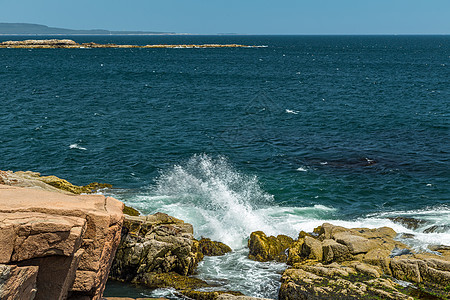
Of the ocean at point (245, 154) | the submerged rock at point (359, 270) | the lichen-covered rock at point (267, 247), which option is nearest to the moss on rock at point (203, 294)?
the ocean at point (245, 154)

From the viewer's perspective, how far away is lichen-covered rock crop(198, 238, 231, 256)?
25469 millimetres

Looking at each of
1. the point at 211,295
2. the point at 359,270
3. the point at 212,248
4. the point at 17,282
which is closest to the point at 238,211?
the point at 212,248

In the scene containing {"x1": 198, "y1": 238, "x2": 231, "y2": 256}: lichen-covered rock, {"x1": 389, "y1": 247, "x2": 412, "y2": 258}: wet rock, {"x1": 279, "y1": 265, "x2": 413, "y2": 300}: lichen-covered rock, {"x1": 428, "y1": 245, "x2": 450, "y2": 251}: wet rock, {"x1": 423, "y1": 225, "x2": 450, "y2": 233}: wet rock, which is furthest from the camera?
{"x1": 423, "y1": 225, "x2": 450, "y2": 233}: wet rock

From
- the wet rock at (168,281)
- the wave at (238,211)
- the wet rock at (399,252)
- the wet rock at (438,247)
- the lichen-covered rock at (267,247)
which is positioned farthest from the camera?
the wave at (238,211)

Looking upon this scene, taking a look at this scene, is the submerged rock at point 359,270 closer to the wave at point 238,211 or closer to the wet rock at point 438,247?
the wet rock at point 438,247

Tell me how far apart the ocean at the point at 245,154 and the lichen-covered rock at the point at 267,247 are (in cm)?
66

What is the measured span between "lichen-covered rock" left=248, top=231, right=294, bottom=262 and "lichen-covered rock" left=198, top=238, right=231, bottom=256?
1493 mm

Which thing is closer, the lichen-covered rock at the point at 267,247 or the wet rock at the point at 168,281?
Answer: the wet rock at the point at 168,281

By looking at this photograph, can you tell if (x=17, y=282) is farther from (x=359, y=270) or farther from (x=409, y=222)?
(x=409, y=222)

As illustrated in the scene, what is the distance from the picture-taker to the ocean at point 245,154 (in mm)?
30422

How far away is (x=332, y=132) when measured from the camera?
5312 centimetres

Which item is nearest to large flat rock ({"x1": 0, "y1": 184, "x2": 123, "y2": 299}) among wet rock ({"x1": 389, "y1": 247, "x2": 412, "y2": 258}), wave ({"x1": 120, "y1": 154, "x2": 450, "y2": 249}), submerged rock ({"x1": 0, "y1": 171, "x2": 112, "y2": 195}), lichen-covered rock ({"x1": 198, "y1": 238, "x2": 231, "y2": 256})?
submerged rock ({"x1": 0, "y1": 171, "x2": 112, "y2": 195})

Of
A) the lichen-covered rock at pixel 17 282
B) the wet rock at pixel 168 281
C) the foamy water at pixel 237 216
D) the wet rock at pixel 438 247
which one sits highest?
the lichen-covered rock at pixel 17 282

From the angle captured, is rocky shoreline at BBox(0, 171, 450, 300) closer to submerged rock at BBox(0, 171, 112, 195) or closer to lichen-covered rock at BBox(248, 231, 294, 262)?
lichen-covered rock at BBox(248, 231, 294, 262)
